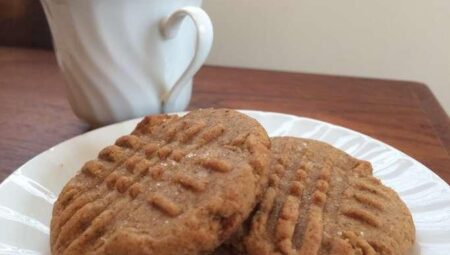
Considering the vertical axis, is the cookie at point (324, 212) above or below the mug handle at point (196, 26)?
below

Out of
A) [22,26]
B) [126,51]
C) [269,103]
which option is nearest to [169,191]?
[126,51]

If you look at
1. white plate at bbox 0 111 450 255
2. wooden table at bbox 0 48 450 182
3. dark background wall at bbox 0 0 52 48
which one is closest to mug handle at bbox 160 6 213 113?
white plate at bbox 0 111 450 255

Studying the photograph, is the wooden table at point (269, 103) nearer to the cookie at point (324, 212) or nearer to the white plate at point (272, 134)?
the white plate at point (272, 134)

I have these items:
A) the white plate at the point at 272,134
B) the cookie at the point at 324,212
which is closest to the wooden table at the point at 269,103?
the white plate at the point at 272,134

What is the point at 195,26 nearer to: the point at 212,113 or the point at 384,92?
the point at 212,113

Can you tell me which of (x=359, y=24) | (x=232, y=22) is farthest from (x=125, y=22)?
(x=359, y=24)

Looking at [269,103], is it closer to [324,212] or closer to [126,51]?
[126,51]
